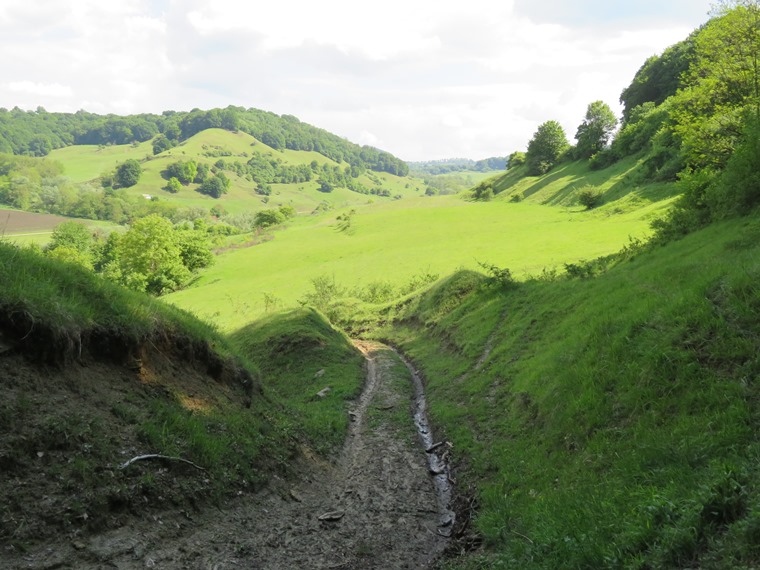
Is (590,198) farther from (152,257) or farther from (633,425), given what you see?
(633,425)

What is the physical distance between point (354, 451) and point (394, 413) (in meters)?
5.50

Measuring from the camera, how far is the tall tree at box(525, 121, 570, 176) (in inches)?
5315

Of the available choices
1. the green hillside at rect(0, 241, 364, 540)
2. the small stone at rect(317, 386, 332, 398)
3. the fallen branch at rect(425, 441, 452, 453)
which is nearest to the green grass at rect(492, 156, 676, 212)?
the small stone at rect(317, 386, 332, 398)

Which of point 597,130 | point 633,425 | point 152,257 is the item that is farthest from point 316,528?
point 597,130

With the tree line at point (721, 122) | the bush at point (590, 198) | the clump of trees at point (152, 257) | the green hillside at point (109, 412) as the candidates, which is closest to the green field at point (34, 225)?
the clump of trees at point (152, 257)

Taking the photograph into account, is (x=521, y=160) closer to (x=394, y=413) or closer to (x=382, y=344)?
(x=382, y=344)

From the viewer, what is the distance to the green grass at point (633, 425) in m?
7.57

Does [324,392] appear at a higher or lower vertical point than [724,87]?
lower

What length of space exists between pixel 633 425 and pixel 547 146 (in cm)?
13830

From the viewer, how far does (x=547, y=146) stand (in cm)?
13638

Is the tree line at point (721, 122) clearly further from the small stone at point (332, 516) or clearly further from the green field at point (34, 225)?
the green field at point (34, 225)

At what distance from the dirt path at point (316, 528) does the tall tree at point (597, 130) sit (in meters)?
119

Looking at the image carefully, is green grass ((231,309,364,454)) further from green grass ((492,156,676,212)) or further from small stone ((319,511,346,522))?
green grass ((492,156,676,212))

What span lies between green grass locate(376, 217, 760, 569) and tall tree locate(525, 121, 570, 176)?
119m
